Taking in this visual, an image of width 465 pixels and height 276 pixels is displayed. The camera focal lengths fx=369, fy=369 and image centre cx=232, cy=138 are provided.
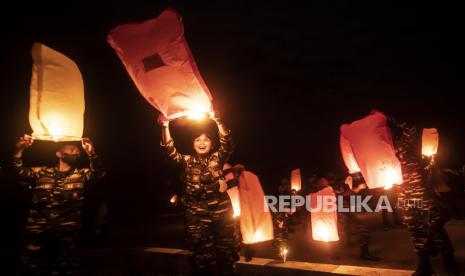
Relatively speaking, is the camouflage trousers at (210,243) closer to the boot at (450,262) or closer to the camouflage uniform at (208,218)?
the camouflage uniform at (208,218)

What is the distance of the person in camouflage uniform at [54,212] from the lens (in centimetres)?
529

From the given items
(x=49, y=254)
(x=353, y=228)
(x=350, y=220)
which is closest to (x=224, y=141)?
(x=49, y=254)

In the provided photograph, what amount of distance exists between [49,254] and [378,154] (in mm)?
5228

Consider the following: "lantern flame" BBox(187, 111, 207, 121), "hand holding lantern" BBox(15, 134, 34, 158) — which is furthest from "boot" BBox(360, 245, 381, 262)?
"hand holding lantern" BBox(15, 134, 34, 158)

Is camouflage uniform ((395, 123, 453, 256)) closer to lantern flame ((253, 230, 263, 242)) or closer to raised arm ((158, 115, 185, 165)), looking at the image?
lantern flame ((253, 230, 263, 242))

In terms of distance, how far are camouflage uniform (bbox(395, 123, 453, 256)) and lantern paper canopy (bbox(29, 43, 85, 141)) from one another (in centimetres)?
529

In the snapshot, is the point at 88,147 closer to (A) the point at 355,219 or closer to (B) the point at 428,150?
(B) the point at 428,150

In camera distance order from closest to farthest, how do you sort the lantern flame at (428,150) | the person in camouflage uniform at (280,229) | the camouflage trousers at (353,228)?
the lantern flame at (428,150) → the person in camouflage uniform at (280,229) → the camouflage trousers at (353,228)

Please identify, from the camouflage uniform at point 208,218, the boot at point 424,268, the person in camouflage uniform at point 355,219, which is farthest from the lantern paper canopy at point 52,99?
the boot at point 424,268

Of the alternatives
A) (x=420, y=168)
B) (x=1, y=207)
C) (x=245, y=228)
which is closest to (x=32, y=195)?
(x=245, y=228)

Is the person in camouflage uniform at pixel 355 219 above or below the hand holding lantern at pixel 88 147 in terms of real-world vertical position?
below

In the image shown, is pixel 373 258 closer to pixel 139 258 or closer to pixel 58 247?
pixel 139 258

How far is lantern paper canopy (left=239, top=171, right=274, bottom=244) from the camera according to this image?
6.77 m

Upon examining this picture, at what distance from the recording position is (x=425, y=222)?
6.07m
